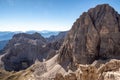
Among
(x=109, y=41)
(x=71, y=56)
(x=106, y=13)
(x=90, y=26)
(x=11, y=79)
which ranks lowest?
(x=11, y=79)

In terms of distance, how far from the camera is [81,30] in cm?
13862

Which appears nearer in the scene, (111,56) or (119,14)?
(111,56)

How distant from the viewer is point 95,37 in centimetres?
13038

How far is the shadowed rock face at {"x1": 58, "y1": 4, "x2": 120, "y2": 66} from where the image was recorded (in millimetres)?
126000

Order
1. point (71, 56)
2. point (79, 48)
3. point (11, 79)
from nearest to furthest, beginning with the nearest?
1. point (79, 48)
2. point (71, 56)
3. point (11, 79)

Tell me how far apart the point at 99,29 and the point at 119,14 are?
2086 centimetres

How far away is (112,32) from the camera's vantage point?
126812 mm

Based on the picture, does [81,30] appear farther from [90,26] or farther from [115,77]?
[115,77]

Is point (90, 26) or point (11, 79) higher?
point (90, 26)

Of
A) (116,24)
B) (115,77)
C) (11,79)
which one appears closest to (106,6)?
(116,24)

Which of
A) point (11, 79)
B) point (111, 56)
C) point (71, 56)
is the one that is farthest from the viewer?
point (11, 79)

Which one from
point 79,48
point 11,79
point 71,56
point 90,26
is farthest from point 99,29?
point 11,79

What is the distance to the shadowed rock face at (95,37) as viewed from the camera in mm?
126000

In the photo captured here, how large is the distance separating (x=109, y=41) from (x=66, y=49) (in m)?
37.0
